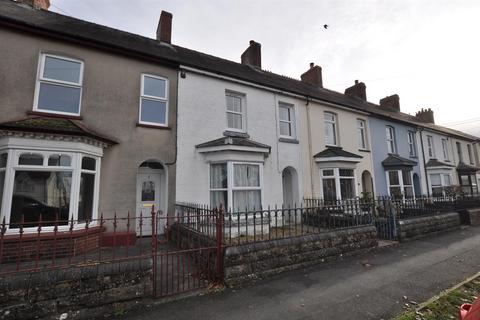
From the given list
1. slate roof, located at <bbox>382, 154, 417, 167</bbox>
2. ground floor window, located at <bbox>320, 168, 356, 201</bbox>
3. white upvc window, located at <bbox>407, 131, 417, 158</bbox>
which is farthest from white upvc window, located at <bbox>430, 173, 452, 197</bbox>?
ground floor window, located at <bbox>320, 168, 356, 201</bbox>

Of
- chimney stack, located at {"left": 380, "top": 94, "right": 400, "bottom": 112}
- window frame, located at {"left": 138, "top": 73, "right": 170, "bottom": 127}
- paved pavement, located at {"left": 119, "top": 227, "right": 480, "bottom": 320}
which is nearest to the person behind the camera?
paved pavement, located at {"left": 119, "top": 227, "right": 480, "bottom": 320}

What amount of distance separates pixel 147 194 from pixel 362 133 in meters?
13.6

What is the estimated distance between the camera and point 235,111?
10836 mm

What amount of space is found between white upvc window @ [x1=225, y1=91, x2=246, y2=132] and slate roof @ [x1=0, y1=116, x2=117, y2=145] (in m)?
5.24

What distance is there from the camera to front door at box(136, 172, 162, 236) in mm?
8820

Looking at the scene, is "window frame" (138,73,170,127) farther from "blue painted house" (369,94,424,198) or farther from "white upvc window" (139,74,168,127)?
"blue painted house" (369,94,424,198)

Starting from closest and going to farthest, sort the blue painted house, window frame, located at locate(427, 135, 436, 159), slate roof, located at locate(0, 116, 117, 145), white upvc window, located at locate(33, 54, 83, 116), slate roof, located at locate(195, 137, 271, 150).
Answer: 1. slate roof, located at locate(0, 116, 117, 145)
2. white upvc window, located at locate(33, 54, 83, 116)
3. slate roof, located at locate(195, 137, 271, 150)
4. the blue painted house
5. window frame, located at locate(427, 135, 436, 159)

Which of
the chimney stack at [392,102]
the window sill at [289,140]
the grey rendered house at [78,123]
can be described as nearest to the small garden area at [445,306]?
the grey rendered house at [78,123]

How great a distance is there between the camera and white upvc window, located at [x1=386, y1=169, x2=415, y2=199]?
1521 centimetres

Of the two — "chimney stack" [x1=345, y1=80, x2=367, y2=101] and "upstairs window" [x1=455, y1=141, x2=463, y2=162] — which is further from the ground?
"chimney stack" [x1=345, y1=80, x2=367, y2=101]

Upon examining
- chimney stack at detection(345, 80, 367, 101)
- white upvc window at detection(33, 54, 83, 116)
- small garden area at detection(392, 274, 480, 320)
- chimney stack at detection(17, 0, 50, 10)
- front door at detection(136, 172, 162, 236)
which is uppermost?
chimney stack at detection(345, 80, 367, 101)

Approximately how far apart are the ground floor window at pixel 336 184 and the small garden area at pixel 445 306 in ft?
23.7

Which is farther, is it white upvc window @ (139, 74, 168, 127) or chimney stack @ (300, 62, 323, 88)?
chimney stack @ (300, 62, 323, 88)

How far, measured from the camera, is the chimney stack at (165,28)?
1219 cm
